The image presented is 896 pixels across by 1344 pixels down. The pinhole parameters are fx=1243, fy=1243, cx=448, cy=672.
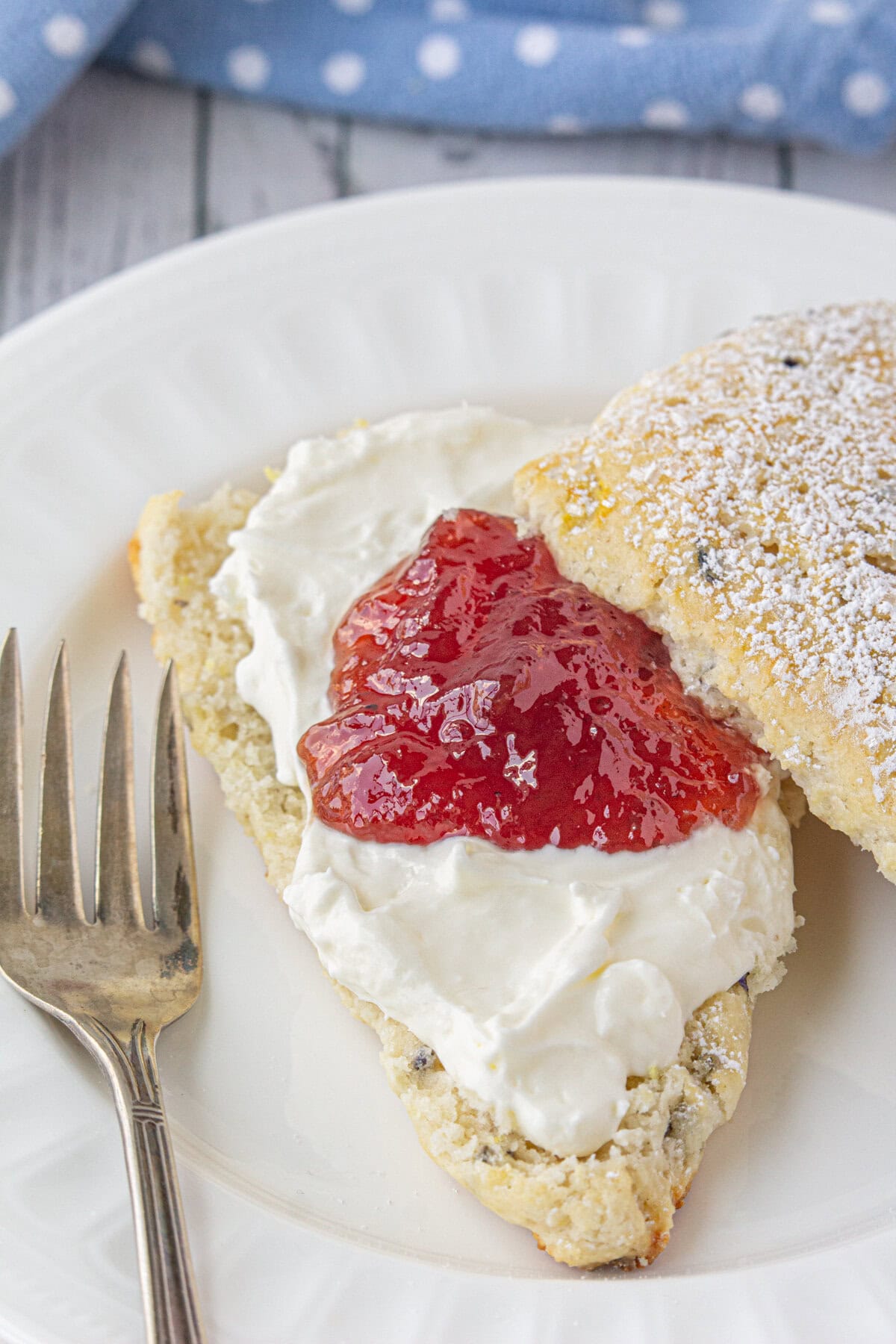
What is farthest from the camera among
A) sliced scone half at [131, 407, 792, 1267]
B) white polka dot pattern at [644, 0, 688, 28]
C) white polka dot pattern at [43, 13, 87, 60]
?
white polka dot pattern at [644, 0, 688, 28]

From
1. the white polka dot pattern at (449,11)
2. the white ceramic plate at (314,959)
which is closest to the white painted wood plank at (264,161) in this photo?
the white polka dot pattern at (449,11)

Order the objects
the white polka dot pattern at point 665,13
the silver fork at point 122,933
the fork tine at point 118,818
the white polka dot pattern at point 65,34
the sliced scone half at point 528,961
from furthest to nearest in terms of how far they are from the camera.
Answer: the white polka dot pattern at point 665,13 < the white polka dot pattern at point 65,34 < the fork tine at point 118,818 < the sliced scone half at point 528,961 < the silver fork at point 122,933

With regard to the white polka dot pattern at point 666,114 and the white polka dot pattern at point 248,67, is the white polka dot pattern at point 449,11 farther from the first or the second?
the white polka dot pattern at point 666,114

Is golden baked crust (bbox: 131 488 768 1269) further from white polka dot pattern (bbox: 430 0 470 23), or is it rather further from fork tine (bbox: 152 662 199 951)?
white polka dot pattern (bbox: 430 0 470 23)

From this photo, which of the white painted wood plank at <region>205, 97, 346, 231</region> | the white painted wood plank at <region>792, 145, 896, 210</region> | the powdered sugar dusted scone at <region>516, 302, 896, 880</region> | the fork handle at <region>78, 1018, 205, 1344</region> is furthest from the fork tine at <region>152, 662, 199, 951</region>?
the white painted wood plank at <region>792, 145, 896, 210</region>

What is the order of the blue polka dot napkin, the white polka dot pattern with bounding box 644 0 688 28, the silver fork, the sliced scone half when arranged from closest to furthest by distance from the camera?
the silver fork
the sliced scone half
the blue polka dot napkin
the white polka dot pattern with bounding box 644 0 688 28

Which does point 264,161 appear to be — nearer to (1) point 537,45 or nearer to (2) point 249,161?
(2) point 249,161
